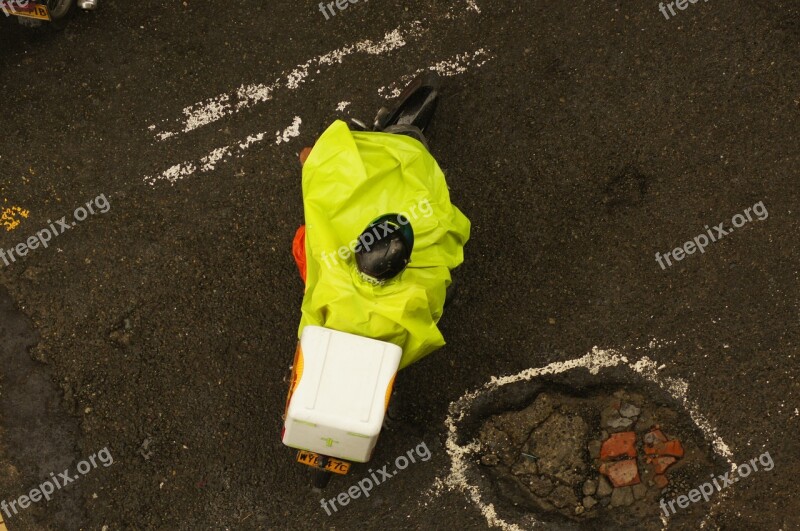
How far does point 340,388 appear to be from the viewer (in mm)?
2947

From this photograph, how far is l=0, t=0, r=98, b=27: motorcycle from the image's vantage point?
394 cm

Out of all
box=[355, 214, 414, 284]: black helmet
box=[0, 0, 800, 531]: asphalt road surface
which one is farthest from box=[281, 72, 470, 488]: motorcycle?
box=[0, 0, 800, 531]: asphalt road surface

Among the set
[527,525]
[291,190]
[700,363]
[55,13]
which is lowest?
[527,525]

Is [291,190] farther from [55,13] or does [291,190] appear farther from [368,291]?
[55,13]

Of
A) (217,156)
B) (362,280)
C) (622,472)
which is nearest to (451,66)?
(217,156)

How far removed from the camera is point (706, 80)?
14.2 feet

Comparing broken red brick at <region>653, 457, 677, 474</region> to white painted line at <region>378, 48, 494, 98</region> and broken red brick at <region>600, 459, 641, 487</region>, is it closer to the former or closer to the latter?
broken red brick at <region>600, 459, 641, 487</region>

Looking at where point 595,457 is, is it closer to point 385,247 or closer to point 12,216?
point 385,247

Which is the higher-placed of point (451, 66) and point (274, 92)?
point (451, 66)

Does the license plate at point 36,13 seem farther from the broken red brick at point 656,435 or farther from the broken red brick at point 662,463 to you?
the broken red brick at point 662,463

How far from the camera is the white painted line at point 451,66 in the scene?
14.3ft

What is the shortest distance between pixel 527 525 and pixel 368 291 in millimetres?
2156

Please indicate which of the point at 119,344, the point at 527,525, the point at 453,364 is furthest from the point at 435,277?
the point at 119,344

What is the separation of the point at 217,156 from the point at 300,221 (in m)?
0.74
